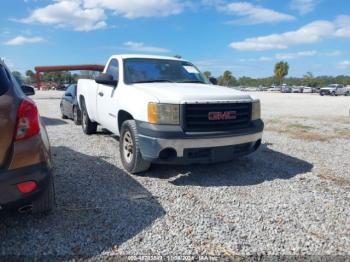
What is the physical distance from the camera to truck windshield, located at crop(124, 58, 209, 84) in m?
5.75

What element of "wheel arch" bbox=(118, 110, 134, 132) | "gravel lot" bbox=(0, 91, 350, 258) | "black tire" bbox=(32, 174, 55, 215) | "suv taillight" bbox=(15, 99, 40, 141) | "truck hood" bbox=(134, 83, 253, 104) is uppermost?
"truck hood" bbox=(134, 83, 253, 104)

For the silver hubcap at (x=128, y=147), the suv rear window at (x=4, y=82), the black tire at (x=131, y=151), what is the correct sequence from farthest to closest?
the silver hubcap at (x=128, y=147) → the black tire at (x=131, y=151) → the suv rear window at (x=4, y=82)

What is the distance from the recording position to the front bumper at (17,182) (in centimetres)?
285

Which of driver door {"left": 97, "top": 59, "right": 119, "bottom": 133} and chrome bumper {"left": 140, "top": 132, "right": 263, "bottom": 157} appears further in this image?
driver door {"left": 97, "top": 59, "right": 119, "bottom": 133}

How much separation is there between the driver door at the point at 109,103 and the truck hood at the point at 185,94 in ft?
2.20

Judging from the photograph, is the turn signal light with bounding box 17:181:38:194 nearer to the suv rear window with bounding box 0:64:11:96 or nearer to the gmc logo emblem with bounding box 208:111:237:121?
the suv rear window with bounding box 0:64:11:96

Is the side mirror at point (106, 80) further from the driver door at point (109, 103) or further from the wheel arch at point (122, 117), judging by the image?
the wheel arch at point (122, 117)

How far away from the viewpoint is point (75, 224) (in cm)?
348

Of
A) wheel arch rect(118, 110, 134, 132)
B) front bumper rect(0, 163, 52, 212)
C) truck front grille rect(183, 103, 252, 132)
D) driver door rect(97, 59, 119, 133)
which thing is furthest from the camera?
driver door rect(97, 59, 119, 133)

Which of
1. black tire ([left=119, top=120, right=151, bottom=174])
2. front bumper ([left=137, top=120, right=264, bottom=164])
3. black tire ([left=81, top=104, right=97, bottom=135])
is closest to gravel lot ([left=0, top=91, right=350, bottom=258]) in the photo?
black tire ([left=119, top=120, right=151, bottom=174])

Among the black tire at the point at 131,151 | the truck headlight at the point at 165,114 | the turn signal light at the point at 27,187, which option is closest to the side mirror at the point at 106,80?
the black tire at the point at 131,151

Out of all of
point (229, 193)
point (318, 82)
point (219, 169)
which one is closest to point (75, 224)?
point (229, 193)

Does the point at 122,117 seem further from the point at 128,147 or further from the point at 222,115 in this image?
the point at 222,115

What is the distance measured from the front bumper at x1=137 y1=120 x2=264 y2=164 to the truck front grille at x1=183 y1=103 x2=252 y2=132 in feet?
0.32
